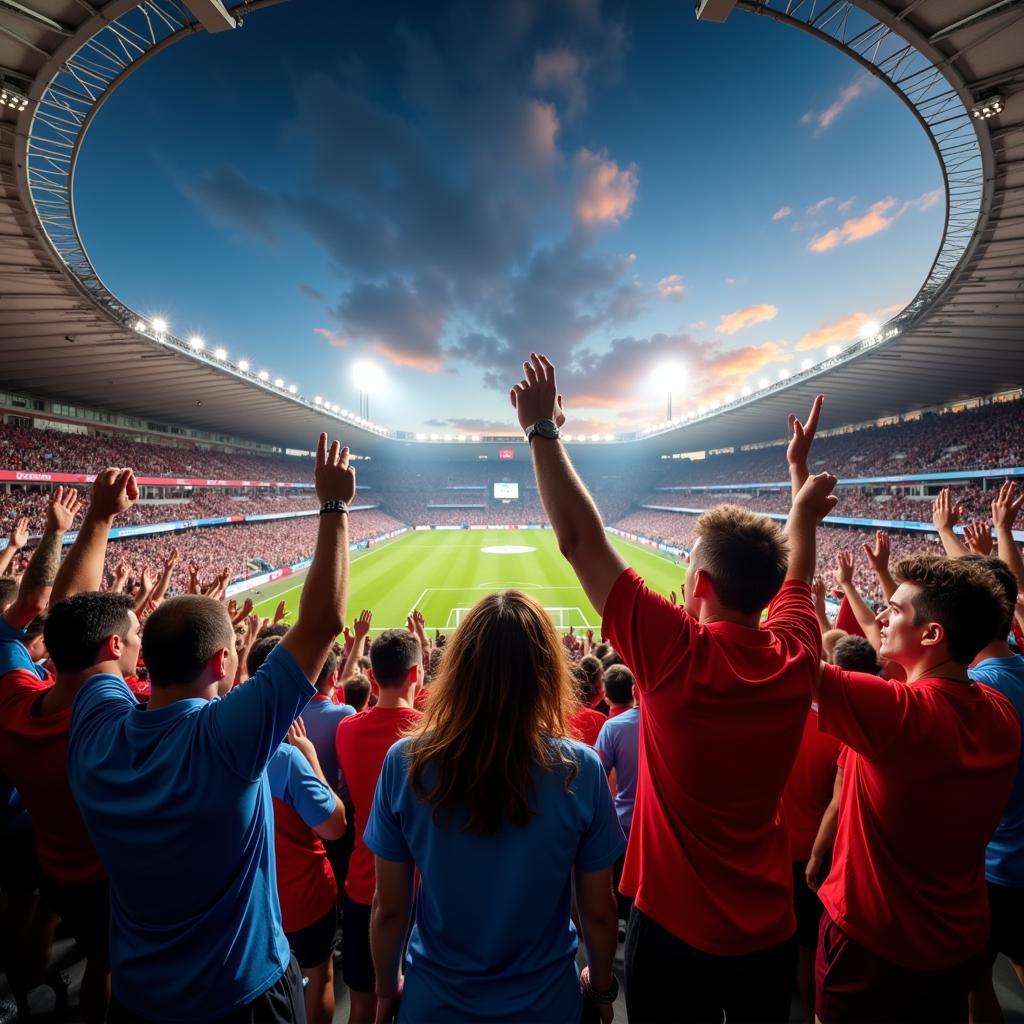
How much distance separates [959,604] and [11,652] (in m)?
5.34

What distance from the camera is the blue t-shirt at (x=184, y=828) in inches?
73.0

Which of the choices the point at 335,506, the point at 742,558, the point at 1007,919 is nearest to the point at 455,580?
the point at 1007,919

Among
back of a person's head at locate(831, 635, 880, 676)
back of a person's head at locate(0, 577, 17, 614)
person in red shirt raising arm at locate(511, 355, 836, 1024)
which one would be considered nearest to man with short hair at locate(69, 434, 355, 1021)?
person in red shirt raising arm at locate(511, 355, 836, 1024)

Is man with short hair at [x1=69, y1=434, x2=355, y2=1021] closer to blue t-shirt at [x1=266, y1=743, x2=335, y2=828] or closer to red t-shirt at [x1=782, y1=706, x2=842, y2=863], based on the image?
blue t-shirt at [x1=266, y1=743, x2=335, y2=828]

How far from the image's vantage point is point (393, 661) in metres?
3.38

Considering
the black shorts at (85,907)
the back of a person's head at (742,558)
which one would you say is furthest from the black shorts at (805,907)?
the black shorts at (85,907)

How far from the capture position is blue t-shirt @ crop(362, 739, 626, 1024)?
1.66 metres

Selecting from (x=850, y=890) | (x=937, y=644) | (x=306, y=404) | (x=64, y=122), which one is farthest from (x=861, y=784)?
(x=306, y=404)

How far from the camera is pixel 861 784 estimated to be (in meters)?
2.34

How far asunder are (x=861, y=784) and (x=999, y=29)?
41.3ft

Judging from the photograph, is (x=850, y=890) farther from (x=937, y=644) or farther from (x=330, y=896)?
(x=330, y=896)

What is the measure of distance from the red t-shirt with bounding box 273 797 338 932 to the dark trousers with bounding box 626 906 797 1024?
2.15m

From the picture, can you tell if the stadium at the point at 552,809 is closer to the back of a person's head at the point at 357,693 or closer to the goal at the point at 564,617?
the back of a person's head at the point at 357,693

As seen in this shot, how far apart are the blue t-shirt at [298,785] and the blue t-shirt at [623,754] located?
199cm
